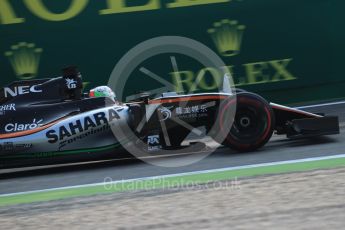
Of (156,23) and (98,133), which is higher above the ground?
(156,23)

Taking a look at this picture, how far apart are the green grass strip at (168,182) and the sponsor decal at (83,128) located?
100 cm

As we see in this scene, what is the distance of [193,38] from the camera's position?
1055 centimetres

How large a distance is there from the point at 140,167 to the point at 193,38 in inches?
147

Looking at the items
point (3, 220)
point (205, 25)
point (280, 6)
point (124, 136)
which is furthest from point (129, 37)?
point (3, 220)

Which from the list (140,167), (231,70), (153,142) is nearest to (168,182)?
(140,167)

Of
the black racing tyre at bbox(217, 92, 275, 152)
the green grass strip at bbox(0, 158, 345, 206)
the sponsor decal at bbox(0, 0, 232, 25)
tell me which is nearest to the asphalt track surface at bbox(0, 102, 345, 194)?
the black racing tyre at bbox(217, 92, 275, 152)

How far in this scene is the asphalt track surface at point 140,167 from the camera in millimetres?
7105

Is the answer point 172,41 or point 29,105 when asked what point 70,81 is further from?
point 172,41

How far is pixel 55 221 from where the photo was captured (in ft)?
16.9

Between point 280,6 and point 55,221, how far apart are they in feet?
22.5

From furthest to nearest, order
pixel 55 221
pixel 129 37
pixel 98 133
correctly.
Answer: pixel 129 37, pixel 98 133, pixel 55 221

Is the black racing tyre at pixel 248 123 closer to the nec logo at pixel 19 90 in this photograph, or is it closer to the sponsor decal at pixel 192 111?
the sponsor decal at pixel 192 111

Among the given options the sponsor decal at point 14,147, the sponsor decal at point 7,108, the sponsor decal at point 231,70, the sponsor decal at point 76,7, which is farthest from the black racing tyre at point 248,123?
the sponsor decal at point 76,7

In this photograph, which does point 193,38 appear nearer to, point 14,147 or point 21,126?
point 21,126
